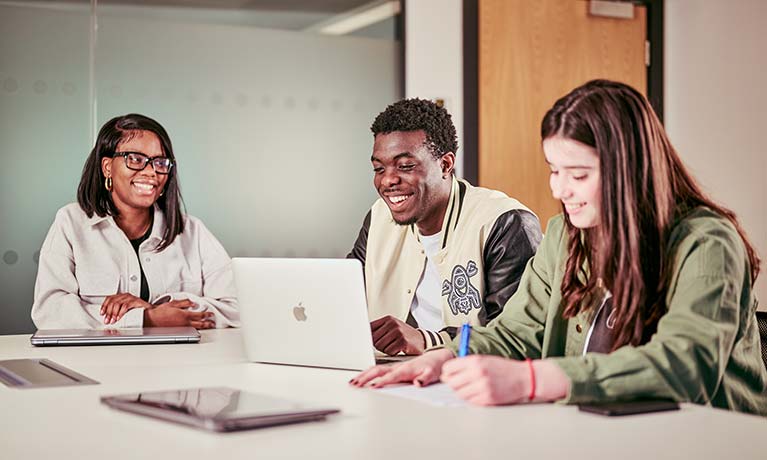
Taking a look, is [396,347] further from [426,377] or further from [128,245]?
[128,245]

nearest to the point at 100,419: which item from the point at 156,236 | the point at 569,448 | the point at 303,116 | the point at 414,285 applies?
the point at 569,448

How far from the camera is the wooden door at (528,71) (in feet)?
15.0

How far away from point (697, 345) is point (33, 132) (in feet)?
9.79

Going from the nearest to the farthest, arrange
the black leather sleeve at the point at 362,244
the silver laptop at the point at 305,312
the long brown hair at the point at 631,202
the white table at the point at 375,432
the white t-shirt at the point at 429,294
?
the white table at the point at 375,432
the long brown hair at the point at 631,202
the silver laptop at the point at 305,312
the white t-shirt at the point at 429,294
the black leather sleeve at the point at 362,244

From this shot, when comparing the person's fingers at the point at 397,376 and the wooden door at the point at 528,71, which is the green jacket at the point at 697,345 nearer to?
the person's fingers at the point at 397,376

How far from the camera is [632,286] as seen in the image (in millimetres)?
1675

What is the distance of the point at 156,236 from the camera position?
3355mm

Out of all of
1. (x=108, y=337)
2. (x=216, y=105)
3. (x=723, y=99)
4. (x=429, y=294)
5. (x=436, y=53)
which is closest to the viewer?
(x=108, y=337)

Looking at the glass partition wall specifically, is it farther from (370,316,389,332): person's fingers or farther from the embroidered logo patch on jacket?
(370,316,389,332): person's fingers

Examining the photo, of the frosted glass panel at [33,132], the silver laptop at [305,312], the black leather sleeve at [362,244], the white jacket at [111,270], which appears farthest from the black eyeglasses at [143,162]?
the silver laptop at [305,312]

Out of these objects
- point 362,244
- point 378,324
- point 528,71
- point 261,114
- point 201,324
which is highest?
point 528,71

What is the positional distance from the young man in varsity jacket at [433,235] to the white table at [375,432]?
879 millimetres

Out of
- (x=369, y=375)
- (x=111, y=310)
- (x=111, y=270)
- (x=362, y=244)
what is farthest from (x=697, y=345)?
(x=111, y=270)

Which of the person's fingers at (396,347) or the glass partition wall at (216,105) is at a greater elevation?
the glass partition wall at (216,105)
